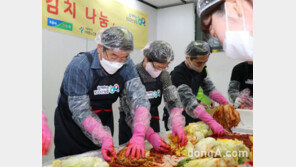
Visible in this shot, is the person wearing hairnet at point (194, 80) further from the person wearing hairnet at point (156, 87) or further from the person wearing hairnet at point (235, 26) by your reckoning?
the person wearing hairnet at point (235, 26)

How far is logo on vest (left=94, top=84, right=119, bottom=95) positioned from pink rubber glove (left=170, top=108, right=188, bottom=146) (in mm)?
539

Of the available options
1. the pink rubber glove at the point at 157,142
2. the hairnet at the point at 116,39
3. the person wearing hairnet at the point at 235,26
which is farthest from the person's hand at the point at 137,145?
the person wearing hairnet at the point at 235,26

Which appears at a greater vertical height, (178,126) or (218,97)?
(218,97)

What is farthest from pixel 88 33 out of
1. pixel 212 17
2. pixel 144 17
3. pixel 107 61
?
pixel 212 17

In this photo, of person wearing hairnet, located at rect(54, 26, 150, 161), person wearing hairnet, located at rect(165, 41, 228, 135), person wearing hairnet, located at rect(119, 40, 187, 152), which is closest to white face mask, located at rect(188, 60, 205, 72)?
person wearing hairnet, located at rect(165, 41, 228, 135)

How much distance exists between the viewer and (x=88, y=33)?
291 centimetres

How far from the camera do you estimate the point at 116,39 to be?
156cm

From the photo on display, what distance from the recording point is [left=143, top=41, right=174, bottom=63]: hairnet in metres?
1.93

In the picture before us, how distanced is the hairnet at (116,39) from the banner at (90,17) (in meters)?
1.20

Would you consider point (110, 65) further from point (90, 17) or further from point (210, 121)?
point (90, 17)

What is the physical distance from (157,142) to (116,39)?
2.42 feet

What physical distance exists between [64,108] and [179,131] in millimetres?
878

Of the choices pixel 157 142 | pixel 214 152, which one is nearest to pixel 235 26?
pixel 214 152

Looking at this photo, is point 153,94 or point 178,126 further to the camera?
point 153,94
